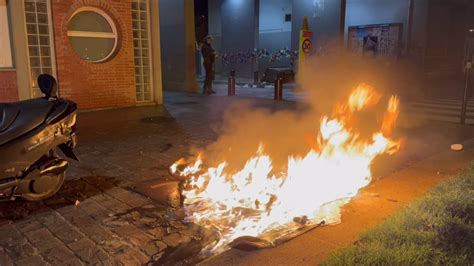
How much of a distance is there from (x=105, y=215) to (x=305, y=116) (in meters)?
7.46

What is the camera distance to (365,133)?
8.70 metres

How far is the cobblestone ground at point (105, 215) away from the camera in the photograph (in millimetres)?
3637

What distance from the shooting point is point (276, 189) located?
5.05 meters

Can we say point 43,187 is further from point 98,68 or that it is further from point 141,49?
point 141,49

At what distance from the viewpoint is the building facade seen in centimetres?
1009

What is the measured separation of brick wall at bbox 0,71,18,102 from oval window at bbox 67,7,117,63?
71.9 inches

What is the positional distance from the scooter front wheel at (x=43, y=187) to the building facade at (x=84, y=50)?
6.32 metres

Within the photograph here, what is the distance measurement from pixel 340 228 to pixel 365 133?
16.5 ft

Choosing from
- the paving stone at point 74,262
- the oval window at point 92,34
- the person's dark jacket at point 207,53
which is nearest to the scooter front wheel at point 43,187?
the paving stone at point 74,262

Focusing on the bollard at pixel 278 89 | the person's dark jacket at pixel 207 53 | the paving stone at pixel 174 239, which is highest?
the person's dark jacket at pixel 207 53

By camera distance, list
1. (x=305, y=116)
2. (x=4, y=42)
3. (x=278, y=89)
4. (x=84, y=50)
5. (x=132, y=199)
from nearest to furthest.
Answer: (x=132, y=199), (x=4, y=42), (x=305, y=116), (x=84, y=50), (x=278, y=89)

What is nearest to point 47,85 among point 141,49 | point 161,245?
point 161,245

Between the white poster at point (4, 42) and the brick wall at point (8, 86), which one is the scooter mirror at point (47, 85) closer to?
the brick wall at point (8, 86)

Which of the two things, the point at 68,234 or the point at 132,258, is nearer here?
the point at 132,258
